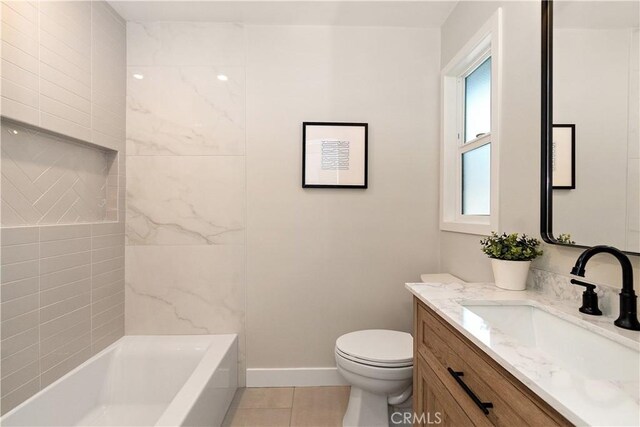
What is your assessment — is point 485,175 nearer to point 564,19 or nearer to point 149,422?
point 564,19

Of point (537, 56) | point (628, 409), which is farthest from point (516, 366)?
point (537, 56)

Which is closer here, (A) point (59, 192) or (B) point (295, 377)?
(A) point (59, 192)

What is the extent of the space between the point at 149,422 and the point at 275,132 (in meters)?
1.87

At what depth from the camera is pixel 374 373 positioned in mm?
1482

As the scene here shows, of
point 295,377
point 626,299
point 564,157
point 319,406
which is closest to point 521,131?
point 564,157

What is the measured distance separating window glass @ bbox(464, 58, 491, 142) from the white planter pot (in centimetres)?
85

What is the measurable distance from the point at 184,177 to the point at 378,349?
5.33 feet

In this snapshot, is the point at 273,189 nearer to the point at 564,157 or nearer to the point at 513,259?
the point at 513,259

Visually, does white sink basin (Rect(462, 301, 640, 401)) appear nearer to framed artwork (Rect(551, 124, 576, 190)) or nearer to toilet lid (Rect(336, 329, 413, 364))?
framed artwork (Rect(551, 124, 576, 190))

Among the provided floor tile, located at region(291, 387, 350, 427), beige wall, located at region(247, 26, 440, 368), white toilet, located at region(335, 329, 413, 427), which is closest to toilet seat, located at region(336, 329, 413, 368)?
white toilet, located at region(335, 329, 413, 427)

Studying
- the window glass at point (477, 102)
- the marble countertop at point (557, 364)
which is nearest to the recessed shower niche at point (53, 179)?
the marble countertop at point (557, 364)

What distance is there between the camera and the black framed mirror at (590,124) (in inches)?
34.2

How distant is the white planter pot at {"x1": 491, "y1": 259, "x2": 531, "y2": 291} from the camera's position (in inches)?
47.1

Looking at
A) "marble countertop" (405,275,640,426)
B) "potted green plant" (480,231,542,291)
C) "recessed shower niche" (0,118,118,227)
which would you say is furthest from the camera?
"recessed shower niche" (0,118,118,227)
